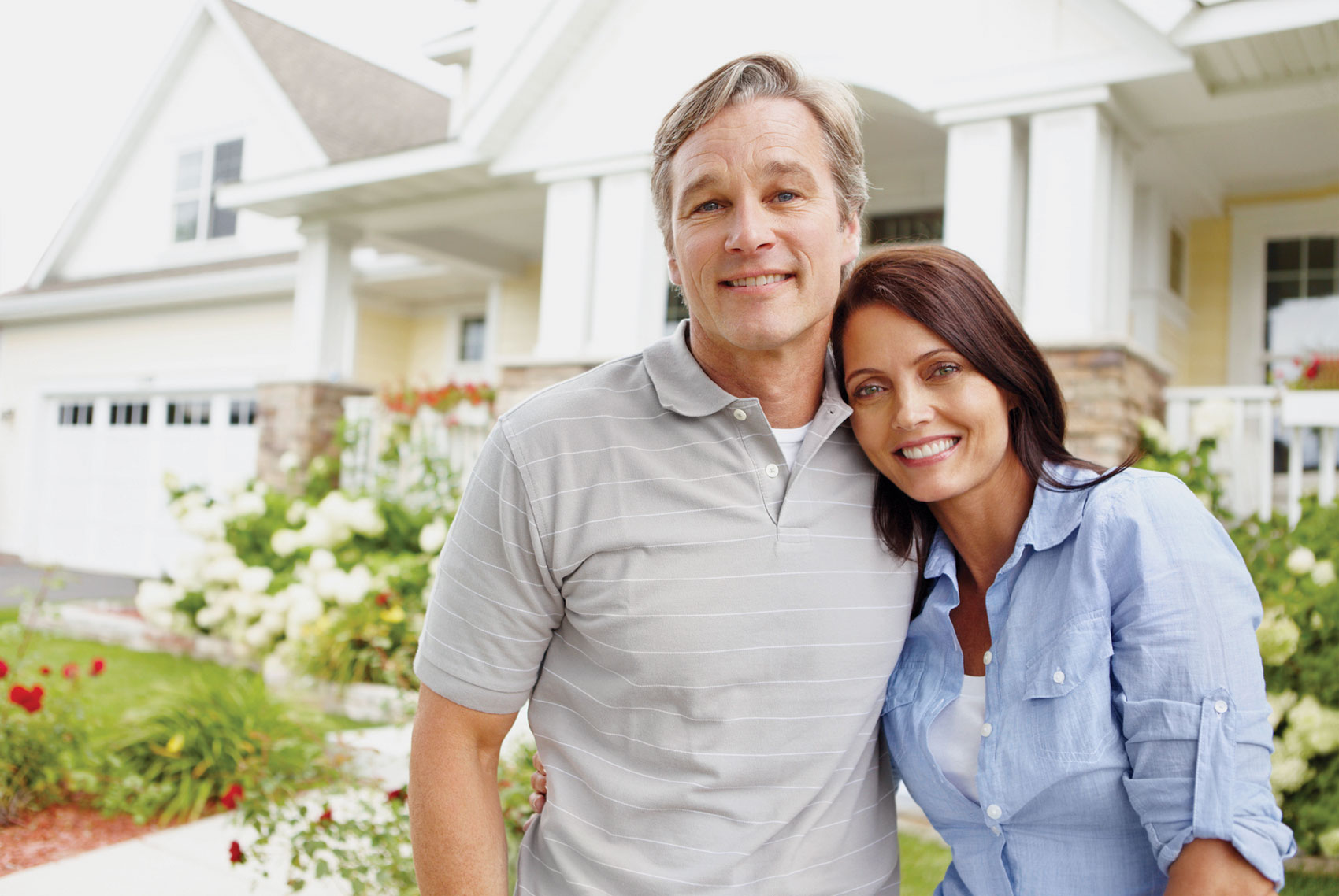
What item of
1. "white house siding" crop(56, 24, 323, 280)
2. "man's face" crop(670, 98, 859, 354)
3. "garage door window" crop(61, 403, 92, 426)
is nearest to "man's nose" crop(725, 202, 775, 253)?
"man's face" crop(670, 98, 859, 354)

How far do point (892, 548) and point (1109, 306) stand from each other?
514 cm

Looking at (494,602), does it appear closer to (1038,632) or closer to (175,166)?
(1038,632)

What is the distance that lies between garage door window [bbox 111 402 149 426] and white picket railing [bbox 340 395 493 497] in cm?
636

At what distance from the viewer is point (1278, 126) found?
6754mm

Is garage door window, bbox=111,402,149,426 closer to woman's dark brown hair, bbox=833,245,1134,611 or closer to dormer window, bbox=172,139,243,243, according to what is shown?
dormer window, bbox=172,139,243,243

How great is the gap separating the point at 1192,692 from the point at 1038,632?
0.91 ft

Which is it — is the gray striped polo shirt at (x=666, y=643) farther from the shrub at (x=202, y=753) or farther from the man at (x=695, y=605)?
the shrub at (x=202, y=753)

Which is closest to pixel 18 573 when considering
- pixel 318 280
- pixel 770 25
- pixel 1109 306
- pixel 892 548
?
pixel 318 280

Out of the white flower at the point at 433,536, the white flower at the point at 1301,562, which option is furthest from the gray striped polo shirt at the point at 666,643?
the white flower at the point at 433,536

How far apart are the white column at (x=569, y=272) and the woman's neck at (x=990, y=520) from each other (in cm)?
617

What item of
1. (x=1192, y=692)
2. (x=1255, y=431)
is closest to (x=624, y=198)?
(x=1255, y=431)

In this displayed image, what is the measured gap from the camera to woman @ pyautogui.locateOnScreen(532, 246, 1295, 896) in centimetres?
150

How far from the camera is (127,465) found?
46.1 ft

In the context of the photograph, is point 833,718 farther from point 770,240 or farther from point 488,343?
point 488,343
